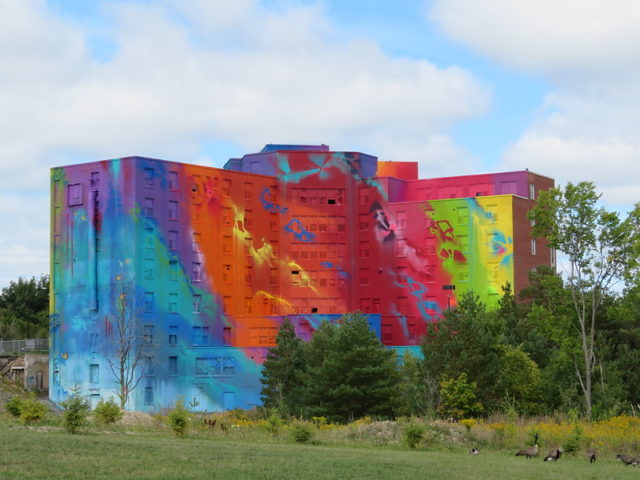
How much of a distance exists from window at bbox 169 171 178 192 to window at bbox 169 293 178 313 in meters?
10.6

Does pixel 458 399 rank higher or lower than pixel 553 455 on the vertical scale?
lower

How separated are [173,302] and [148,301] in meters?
3.12

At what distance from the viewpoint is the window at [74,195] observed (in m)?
101

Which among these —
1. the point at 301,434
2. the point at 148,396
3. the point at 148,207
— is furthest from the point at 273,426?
the point at 148,207

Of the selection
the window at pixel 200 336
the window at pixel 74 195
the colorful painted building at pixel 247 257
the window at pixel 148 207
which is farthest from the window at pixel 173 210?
the window at pixel 200 336

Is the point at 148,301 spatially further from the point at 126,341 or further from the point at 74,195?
the point at 74,195

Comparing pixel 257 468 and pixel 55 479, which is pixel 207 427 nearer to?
pixel 257 468

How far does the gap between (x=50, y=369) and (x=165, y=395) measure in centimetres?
1342

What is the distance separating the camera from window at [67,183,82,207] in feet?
330

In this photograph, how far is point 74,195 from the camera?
331 feet

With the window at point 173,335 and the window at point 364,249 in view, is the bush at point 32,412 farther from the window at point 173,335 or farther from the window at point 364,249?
the window at point 364,249

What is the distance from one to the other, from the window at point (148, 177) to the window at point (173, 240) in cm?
515

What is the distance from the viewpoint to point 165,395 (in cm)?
9600

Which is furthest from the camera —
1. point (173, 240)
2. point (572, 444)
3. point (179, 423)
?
point (173, 240)
